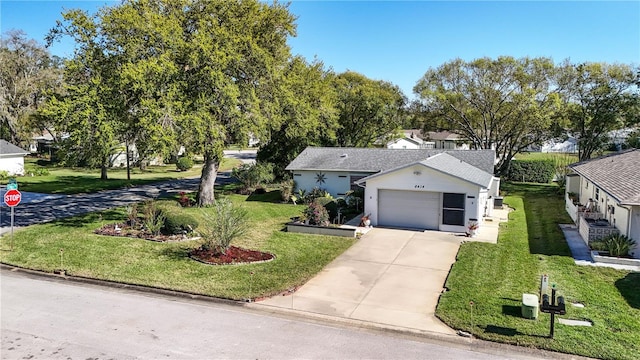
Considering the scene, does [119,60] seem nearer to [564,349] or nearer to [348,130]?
[564,349]

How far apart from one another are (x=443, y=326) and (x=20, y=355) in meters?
9.21

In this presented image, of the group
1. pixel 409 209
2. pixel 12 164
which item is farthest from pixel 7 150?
pixel 409 209

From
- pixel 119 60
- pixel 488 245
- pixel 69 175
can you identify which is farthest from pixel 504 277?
pixel 69 175

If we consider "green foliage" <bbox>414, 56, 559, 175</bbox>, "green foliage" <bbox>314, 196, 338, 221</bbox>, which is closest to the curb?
"green foliage" <bbox>314, 196, 338, 221</bbox>

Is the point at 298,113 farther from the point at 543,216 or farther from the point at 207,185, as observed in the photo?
the point at 543,216

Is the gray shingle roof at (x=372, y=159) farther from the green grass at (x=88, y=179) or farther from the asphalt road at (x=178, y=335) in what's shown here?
the green grass at (x=88, y=179)

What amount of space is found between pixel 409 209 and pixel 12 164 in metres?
37.7

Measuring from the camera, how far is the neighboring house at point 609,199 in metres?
15.2

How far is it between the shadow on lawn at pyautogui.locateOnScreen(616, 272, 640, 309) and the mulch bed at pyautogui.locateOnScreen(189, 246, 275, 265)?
11.0m

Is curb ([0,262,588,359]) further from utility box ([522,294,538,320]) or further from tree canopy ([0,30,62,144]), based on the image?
tree canopy ([0,30,62,144])

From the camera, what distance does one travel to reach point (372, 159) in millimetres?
28031

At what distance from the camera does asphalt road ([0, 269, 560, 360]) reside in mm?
8984

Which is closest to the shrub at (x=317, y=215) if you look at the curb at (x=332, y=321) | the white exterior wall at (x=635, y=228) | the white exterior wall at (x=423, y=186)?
the white exterior wall at (x=423, y=186)

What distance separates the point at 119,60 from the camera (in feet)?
67.2
